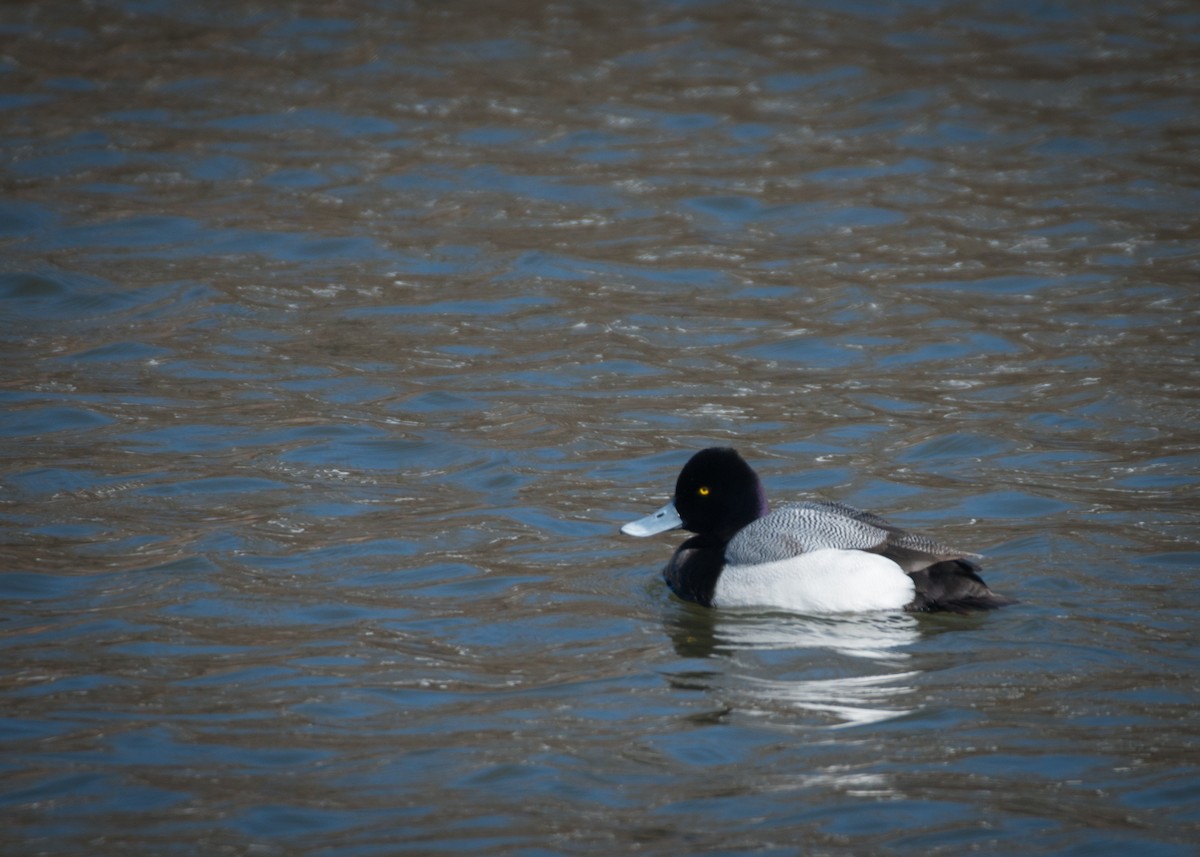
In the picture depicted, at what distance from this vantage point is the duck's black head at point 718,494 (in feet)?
25.4

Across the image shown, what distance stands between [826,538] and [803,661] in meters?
0.80

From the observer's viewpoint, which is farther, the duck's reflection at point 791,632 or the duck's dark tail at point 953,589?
the duck's dark tail at point 953,589

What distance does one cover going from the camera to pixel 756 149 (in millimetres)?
15008

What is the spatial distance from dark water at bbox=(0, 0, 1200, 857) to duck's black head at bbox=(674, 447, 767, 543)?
42 cm

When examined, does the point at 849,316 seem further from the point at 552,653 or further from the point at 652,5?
the point at 652,5

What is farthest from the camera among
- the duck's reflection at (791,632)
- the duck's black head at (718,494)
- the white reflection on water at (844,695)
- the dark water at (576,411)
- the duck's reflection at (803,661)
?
the duck's black head at (718,494)

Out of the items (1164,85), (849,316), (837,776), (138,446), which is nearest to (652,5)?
(1164,85)

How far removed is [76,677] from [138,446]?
9.93 ft

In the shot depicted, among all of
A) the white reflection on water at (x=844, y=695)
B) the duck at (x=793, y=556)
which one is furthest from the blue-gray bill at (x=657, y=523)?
the white reflection on water at (x=844, y=695)

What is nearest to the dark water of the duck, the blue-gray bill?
the duck

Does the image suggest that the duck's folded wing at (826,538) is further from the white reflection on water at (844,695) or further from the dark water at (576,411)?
the white reflection on water at (844,695)

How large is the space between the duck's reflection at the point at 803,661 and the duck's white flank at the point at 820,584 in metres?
0.06

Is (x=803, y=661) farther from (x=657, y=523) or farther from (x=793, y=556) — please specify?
(x=657, y=523)

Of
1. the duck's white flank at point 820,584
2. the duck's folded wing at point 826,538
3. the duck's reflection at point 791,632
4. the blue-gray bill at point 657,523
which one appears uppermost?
the duck's folded wing at point 826,538
